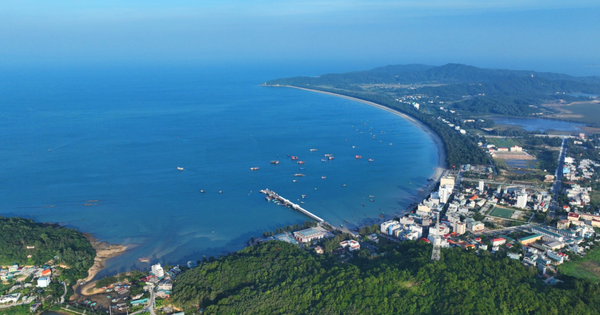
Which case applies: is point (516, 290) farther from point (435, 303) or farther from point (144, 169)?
point (144, 169)

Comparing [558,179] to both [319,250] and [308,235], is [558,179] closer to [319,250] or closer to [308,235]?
[308,235]

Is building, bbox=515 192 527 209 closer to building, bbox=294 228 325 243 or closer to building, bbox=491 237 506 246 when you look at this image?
building, bbox=491 237 506 246

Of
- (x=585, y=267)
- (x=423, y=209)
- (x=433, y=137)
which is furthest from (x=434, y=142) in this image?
(x=585, y=267)

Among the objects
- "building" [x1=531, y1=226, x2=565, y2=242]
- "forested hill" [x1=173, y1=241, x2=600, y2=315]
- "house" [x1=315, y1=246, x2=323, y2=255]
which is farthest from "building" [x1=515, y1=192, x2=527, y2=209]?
"house" [x1=315, y1=246, x2=323, y2=255]

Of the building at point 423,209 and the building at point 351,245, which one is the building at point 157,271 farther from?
the building at point 423,209

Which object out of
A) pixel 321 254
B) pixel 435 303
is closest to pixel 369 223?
pixel 321 254

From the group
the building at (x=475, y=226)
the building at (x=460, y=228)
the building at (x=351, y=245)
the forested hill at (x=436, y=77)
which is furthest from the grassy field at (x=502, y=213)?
the forested hill at (x=436, y=77)

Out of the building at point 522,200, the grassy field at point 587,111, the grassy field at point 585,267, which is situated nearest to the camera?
the grassy field at point 585,267
